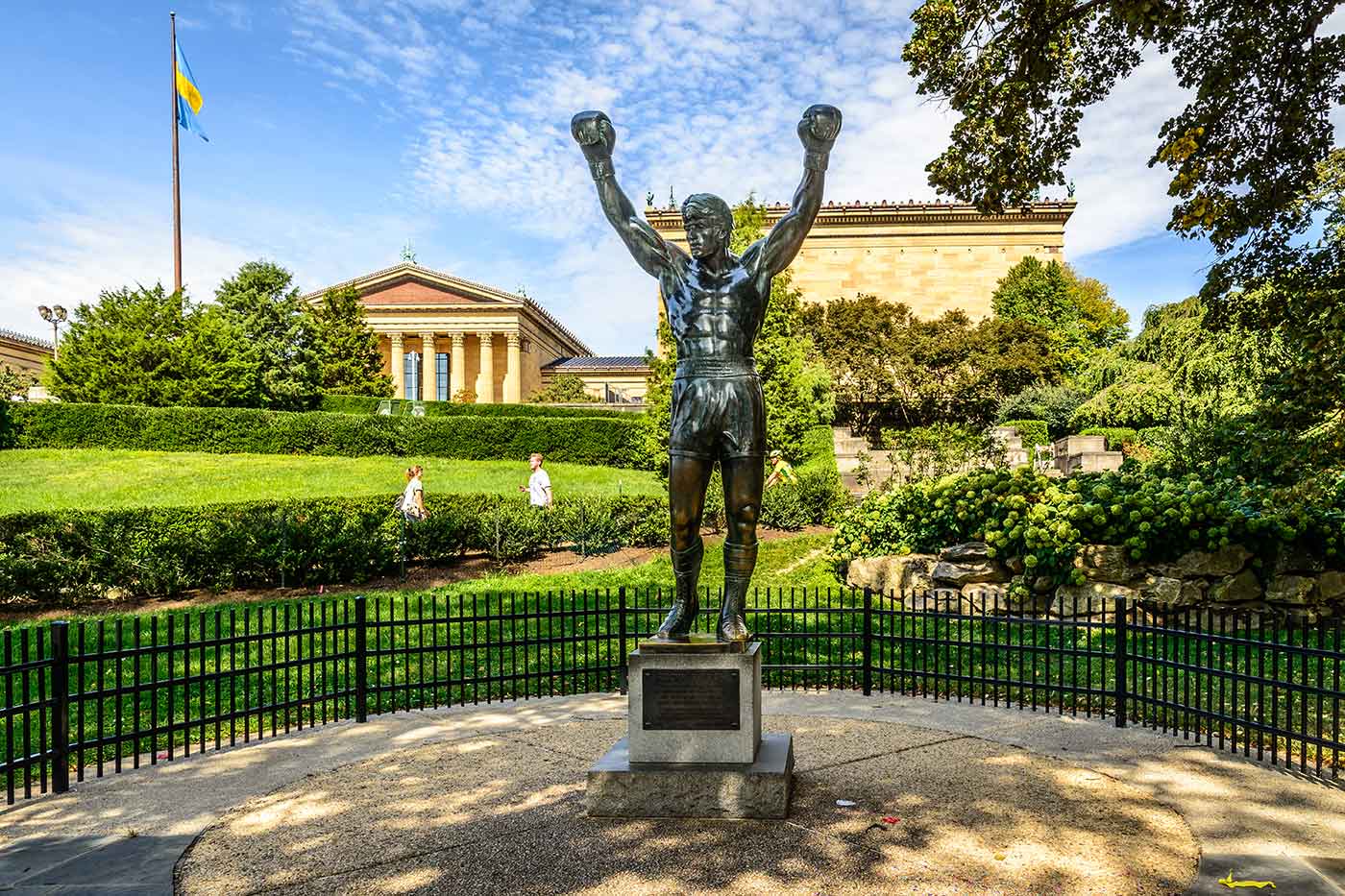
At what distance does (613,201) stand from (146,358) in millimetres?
31879

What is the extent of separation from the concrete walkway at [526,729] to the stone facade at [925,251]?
161ft

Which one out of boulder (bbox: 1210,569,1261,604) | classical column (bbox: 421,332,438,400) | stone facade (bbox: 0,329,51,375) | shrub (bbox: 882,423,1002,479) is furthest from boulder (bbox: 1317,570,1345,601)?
stone facade (bbox: 0,329,51,375)

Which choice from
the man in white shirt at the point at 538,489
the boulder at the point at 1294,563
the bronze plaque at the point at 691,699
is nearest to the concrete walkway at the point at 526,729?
the bronze plaque at the point at 691,699

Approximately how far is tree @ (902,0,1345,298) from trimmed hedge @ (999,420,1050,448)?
64.0 feet

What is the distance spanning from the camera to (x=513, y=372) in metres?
66.8

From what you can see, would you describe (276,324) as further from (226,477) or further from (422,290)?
(422,290)

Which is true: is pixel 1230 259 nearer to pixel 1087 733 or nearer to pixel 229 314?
pixel 1087 733

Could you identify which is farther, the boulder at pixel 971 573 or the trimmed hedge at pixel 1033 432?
the trimmed hedge at pixel 1033 432

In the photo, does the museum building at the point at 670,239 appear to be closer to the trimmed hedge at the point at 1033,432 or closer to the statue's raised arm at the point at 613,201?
the trimmed hedge at the point at 1033,432

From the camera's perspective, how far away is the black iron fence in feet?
18.5

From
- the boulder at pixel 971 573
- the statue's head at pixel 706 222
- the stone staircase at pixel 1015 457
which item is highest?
the statue's head at pixel 706 222

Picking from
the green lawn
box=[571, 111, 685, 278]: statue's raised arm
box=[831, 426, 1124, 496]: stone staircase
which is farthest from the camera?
box=[831, 426, 1124, 496]: stone staircase

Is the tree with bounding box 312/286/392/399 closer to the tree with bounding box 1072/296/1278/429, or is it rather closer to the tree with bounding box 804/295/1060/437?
the tree with bounding box 804/295/1060/437

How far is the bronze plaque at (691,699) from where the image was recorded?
4.91m
